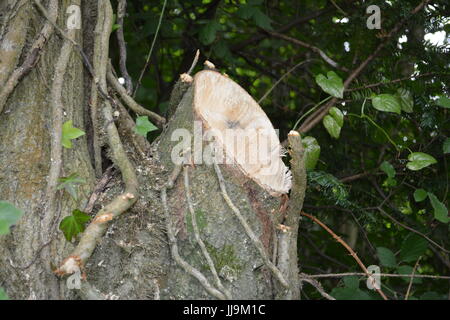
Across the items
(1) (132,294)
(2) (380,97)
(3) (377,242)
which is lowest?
(3) (377,242)

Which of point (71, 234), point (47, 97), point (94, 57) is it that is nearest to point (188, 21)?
point (94, 57)

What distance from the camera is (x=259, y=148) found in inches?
59.6

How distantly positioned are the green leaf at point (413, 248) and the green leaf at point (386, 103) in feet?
1.87

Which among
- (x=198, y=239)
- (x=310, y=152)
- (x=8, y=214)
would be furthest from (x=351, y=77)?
(x=8, y=214)

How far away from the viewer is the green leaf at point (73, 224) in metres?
1.28

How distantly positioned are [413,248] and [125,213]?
4.10 feet

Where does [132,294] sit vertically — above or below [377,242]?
above

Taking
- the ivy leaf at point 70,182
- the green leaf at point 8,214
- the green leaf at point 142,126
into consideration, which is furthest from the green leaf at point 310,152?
the green leaf at point 8,214

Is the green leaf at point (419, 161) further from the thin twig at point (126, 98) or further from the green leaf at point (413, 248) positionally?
the thin twig at point (126, 98)

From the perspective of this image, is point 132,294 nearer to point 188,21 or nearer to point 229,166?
point 229,166

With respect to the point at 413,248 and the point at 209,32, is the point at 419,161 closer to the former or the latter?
the point at 413,248

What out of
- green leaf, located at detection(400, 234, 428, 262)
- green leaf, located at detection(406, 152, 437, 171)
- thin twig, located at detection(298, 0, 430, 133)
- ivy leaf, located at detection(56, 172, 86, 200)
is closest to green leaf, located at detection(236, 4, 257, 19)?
thin twig, located at detection(298, 0, 430, 133)

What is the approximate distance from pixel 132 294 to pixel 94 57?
0.76 metres
